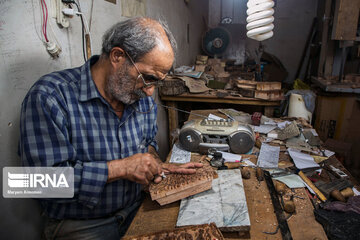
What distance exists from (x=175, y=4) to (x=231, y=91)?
76.4 inches

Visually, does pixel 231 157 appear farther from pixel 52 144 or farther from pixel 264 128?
pixel 52 144

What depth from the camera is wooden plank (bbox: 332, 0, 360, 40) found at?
3.36 metres

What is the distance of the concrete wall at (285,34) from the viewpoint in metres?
7.16

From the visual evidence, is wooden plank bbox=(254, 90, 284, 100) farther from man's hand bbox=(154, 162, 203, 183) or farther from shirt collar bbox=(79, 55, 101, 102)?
shirt collar bbox=(79, 55, 101, 102)

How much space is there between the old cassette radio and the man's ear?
2.68 ft

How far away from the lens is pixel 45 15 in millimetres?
1259

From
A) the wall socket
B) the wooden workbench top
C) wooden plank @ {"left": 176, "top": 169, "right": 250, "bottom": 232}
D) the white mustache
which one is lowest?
the wooden workbench top

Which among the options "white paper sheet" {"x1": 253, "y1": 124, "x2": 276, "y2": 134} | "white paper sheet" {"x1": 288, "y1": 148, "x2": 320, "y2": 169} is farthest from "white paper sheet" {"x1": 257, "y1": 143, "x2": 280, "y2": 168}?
"white paper sheet" {"x1": 253, "y1": 124, "x2": 276, "y2": 134}

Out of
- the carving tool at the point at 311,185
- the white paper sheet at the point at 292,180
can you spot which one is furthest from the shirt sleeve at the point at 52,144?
the carving tool at the point at 311,185

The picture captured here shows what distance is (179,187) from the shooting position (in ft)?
3.68

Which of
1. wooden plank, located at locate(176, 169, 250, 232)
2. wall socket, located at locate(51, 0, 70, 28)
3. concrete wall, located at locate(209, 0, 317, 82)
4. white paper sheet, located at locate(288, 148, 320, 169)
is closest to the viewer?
wooden plank, located at locate(176, 169, 250, 232)

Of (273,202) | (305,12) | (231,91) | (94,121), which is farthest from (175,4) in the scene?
(305,12)

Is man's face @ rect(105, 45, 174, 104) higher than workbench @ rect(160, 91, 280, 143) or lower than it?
higher

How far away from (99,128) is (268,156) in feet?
4.00
